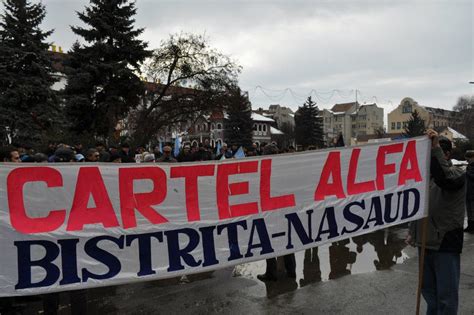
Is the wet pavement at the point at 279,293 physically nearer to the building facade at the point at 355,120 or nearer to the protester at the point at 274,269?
the protester at the point at 274,269

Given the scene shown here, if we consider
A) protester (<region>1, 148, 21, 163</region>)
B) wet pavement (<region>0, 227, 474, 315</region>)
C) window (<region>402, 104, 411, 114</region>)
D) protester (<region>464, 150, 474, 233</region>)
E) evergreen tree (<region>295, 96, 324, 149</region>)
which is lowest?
wet pavement (<region>0, 227, 474, 315</region>)

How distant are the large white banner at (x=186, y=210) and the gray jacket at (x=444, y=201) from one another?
40cm

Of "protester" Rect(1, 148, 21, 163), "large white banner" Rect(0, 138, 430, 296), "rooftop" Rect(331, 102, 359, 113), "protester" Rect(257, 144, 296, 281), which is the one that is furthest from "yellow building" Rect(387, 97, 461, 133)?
"protester" Rect(1, 148, 21, 163)

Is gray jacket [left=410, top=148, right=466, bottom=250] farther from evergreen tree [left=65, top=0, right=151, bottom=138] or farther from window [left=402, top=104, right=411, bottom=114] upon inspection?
window [left=402, top=104, right=411, bottom=114]

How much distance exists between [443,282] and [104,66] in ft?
84.4

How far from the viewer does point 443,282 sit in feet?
11.4

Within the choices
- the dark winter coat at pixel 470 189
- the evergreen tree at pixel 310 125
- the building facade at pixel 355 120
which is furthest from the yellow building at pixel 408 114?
the dark winter coat at pixel 470 189

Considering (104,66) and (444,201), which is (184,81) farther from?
(444,201)

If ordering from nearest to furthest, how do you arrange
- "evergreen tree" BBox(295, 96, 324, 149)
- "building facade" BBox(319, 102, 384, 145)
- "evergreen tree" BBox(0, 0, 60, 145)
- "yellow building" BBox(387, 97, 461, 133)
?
"evergreen tree" BBox(0, 0, 60, 145) < "evergreen tree" BBox(295, 96, 324, 149) < "yellow building" BBox(387, 97, 461, 133) < "building facade" BBox(319, 102, 384, 145)

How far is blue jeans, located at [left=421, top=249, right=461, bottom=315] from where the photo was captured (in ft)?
11.3

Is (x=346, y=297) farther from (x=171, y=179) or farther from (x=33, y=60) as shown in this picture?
(x=33, y=60)

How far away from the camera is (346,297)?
494 centimetres

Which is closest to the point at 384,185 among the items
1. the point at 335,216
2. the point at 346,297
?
the point at 335,216

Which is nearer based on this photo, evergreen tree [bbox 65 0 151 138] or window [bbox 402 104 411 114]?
evergreen tree [bbox 65 0 151 138]
